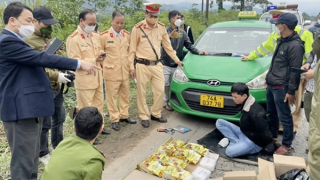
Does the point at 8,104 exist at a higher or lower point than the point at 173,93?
higher

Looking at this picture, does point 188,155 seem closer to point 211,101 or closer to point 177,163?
point 177,163

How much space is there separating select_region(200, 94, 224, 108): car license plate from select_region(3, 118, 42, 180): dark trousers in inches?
91.9

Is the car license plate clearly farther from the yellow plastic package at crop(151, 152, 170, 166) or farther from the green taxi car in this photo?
the yellow plastic package at crop(151, 152, 170, 166)

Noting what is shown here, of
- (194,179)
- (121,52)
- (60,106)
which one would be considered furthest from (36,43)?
(194,179)

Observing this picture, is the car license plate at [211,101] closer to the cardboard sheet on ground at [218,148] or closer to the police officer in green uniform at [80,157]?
the cardboard sheet on ground at [218,148]

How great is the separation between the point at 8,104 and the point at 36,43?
2.69 feet

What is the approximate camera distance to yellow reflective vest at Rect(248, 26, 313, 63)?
133 inches

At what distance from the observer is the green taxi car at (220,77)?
3.82 m

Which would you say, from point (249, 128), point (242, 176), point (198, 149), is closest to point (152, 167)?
point (198, 149)

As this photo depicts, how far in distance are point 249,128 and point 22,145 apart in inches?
98.6

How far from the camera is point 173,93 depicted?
4418mm

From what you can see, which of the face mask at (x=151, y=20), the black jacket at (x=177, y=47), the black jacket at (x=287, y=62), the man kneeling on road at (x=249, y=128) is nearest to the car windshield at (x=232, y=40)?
the black jacket at (x=177, y=47)

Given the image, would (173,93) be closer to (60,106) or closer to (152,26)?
(152,26)

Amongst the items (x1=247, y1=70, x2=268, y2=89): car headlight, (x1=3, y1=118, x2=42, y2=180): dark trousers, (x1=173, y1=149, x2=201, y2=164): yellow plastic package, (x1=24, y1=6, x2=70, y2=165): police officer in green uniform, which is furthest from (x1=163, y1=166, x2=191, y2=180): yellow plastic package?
(x1=247, y1=70, x2=268, y2=89): car headlight
